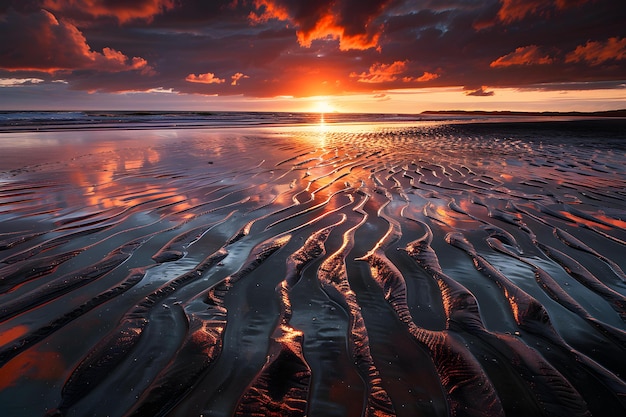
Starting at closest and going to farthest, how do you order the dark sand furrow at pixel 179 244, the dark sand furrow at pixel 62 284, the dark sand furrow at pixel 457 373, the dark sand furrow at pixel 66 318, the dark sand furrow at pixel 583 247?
the dark sand furrow at pixel 457 373 < the dark sand furrow at pixel 66 318 < the dark sand furrow at pixel 62 284 < the dark sand furrow at pixel 583 247 < the dark sand furrow at pixel 179 244

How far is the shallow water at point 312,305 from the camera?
1923 millimetres

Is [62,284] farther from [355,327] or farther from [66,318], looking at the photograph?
[355,327]

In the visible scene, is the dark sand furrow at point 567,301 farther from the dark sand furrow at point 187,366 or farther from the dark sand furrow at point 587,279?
the dark sand furrow at point 187,366

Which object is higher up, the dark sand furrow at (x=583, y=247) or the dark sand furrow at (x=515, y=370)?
the dark sand furrow at (x=515, y=370)

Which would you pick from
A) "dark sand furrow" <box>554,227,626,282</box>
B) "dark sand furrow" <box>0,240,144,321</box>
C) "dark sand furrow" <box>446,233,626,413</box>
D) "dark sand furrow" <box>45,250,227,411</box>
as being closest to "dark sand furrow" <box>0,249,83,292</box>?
"dark sand furrow" <box>0,240,144,321</box>

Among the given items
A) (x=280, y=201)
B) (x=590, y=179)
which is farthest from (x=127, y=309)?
(x=590, y=179)

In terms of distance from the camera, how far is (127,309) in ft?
9.00

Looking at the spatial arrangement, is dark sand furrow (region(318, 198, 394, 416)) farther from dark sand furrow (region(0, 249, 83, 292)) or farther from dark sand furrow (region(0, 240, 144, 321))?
dark sand furrow (region(0, 249, 83, 292))

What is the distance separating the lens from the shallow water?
1.92m

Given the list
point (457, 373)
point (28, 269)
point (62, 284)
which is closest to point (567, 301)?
point (457, 373)

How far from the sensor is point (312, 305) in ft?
9.21

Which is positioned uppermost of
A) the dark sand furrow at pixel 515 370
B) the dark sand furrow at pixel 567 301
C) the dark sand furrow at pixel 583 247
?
the dark sand furrow at pixel 515 370

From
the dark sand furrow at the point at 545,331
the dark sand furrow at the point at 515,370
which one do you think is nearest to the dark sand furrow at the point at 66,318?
the dark sand furrow at the point at 515,370

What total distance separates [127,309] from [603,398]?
331 cm
